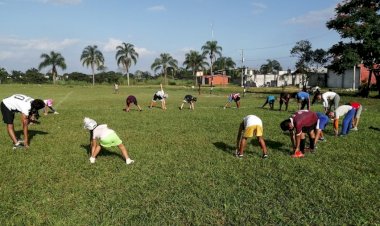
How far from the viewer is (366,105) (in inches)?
1200

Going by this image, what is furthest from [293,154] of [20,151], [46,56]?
[46,56]

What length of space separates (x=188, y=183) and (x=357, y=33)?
109 feet

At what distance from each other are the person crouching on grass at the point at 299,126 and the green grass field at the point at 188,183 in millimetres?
351

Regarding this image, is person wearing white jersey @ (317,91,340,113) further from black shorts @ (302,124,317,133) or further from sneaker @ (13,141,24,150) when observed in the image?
sneaker @ (13,141,24,150)

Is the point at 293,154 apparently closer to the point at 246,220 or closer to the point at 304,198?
the point at 304,198

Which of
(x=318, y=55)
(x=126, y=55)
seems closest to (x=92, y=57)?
(x=126, y=55)

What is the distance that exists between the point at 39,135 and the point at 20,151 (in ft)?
10.2

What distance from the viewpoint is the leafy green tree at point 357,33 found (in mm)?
35281

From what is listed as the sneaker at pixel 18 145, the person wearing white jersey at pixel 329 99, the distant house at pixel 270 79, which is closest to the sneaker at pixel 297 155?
the person wearing white jersey at pixel 329 99

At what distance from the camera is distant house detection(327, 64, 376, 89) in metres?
58.7

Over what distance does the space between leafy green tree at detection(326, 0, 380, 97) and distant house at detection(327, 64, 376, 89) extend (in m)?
20.0

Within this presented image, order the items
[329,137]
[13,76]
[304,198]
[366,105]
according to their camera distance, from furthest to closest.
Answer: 1. [13,76]
2. [366,105]
3. [329,137]
4. [304,198]

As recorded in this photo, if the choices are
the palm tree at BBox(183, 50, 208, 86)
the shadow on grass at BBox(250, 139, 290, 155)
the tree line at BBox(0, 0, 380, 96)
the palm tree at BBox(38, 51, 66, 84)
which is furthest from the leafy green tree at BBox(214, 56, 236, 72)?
the shadow on grass at BBox(250, 139, 290, 155)

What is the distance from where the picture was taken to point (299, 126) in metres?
10.1
